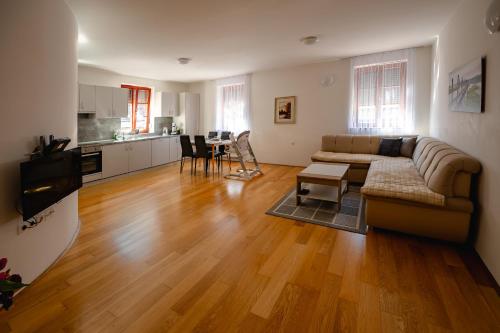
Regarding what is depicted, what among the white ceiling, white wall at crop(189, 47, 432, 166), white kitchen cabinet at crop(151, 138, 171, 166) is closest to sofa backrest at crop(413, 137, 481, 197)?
the white ceiling

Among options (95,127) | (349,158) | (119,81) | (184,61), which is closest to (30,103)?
(184,61)

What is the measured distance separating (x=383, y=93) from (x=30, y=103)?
5467 mm

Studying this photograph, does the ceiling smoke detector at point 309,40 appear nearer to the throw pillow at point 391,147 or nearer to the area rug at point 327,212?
the throw pillow at point 391,147

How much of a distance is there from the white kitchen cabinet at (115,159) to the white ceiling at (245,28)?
1755mm

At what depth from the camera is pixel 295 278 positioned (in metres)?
1.96

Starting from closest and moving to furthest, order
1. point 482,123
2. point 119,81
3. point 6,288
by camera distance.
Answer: point 6,288 → point 482,123 → point 119,81

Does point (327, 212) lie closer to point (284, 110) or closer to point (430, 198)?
point (430, 198)

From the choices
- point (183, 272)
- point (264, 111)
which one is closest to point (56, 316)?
point (183, 272)

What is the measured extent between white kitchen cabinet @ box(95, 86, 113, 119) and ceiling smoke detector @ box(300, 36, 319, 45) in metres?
4.17

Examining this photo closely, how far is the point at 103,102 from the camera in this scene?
538 cm

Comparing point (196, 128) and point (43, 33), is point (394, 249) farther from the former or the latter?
point (196, 128)

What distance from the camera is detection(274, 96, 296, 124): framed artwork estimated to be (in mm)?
6309

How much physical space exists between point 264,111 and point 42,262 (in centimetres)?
566

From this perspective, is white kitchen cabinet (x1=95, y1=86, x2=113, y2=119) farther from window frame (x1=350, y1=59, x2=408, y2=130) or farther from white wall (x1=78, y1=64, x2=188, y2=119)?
window frame (x1=350, y1=59, x2=408, y2=130)
